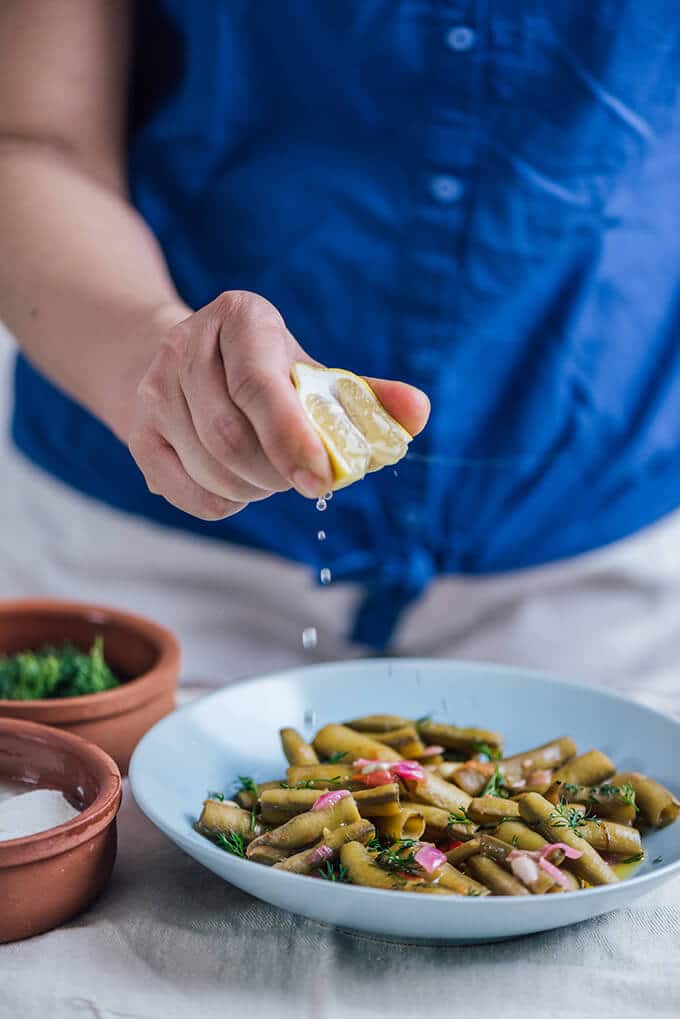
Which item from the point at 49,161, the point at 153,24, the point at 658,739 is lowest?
the point at 658,739

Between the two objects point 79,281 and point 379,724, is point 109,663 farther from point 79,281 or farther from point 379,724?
point 79,281

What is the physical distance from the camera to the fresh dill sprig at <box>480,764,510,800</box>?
1.01m

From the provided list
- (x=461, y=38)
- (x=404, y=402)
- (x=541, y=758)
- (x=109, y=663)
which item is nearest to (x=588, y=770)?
(x=541, y=758)

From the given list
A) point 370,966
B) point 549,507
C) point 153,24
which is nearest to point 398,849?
point 370,966

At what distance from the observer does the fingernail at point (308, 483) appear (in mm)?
805

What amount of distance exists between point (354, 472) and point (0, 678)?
51cm

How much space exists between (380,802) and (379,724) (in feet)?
0.74

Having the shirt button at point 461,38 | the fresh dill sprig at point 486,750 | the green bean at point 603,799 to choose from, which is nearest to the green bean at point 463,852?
the green bean at point 603,799

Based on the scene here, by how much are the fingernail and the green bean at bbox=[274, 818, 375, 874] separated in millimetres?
269

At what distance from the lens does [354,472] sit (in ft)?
2.77

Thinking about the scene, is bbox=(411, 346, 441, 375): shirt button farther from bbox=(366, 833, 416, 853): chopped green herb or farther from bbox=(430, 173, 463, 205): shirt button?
bbox=(366, 833, 416, 853): chopped green herb

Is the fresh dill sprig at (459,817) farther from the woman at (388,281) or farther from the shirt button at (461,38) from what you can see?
the shirt button at (461,38)

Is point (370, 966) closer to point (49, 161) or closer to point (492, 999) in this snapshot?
point (492, 999)

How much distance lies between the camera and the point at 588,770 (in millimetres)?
1064
